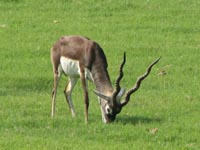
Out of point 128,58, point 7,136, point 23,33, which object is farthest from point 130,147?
point 23,33

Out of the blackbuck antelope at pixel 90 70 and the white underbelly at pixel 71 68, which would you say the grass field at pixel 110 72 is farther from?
the white underbelly at pixel 71 68

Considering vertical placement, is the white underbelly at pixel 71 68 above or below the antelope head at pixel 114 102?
above

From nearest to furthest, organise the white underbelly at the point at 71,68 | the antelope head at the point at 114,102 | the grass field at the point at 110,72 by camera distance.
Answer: the grass field at the point at 110,72, the antelope head at the point at 114,102, the white underbelly at the point at 71,68

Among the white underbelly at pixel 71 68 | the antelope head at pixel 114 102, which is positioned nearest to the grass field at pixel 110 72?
the antelope head at pixel 114 102

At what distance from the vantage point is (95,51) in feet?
50.9

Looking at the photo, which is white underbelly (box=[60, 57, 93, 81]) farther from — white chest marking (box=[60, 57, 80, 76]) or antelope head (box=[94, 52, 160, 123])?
antelope head (box=[94, 52, 160, 123])

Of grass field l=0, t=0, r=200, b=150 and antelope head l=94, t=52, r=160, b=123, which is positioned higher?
antelope head l=94, t=52, r=160, b=123

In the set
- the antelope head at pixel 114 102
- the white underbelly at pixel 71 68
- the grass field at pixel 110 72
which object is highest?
the white underbelly at pixel 71 68

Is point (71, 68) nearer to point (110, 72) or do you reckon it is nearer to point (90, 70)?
point (90, 70)

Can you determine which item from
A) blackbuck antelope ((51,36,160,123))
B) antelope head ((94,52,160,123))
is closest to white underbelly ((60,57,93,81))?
blackbuck antelope ((51,36,160,123))

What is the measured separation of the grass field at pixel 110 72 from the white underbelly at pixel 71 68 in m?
0.74

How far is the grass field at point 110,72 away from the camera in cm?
1400

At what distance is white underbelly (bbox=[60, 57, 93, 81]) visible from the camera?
15.5 meters

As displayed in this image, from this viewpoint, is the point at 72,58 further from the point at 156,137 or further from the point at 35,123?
the point at 156,137
